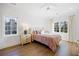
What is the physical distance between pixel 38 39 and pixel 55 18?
21.7 inches

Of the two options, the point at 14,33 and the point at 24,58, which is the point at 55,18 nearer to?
the point at 14,33

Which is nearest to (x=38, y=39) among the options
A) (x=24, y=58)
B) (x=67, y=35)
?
(x=24, y=58)

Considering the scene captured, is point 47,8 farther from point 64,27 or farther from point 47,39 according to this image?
point 47,39

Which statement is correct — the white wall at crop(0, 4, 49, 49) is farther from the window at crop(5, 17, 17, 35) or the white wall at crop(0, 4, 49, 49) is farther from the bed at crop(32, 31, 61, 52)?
the bed at crop(32, 31, 61, 52)

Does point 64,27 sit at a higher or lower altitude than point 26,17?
lower

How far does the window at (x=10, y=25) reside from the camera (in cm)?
167

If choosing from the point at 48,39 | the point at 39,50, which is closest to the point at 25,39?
the point at 39,50

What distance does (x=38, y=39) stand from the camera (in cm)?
180

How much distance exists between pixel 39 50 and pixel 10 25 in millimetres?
752

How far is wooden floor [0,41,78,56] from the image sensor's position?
1.67 metres

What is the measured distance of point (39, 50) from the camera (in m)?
1.72

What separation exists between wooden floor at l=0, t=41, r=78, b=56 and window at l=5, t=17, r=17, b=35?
0.31 metres

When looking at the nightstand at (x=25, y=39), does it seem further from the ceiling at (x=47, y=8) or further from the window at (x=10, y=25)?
the ceiling at (x=47, y=8)

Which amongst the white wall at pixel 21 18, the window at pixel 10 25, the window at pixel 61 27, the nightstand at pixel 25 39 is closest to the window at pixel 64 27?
the window at pixel 61 27
